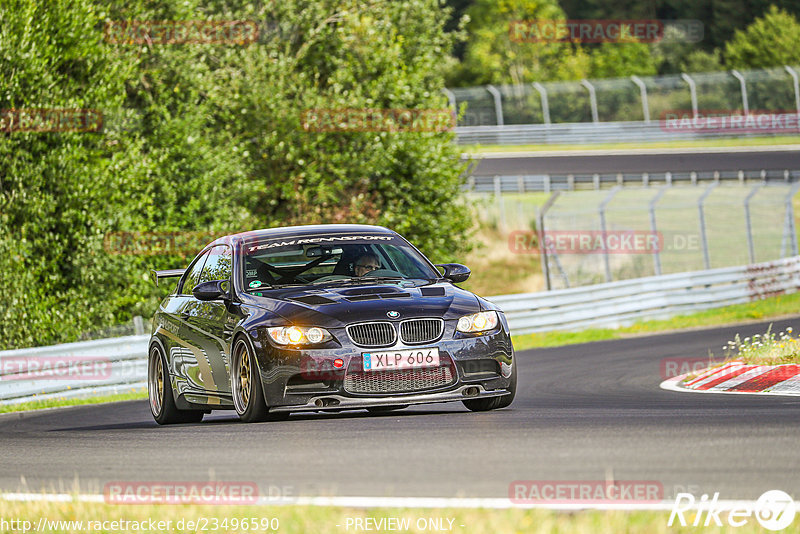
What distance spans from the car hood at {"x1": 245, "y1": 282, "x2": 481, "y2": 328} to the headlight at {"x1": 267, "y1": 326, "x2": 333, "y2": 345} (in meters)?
0.04

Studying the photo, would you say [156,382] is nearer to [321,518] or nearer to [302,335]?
[302,335]

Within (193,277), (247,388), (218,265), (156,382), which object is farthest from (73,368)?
(247,388)

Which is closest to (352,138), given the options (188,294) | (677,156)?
(188,294)

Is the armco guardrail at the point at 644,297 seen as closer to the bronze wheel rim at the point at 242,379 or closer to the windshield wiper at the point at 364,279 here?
the windshield wiper at the point at 364,279

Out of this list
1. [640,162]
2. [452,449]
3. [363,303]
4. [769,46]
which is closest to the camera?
[452,449]

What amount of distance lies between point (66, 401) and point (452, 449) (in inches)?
390

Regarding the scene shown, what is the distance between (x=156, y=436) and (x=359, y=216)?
2141cm

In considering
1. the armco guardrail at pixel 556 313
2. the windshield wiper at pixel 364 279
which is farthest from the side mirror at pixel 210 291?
the armco guardrail at pixel 556 313

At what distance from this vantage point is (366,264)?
35.2ft

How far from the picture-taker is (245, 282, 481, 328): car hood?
9438 mm

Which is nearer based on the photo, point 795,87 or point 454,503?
point 454,503

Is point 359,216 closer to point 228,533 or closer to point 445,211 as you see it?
point 445,211

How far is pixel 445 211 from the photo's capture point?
33.1 meters

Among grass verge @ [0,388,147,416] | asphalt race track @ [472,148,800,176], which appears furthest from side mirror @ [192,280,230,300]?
asphalt race track @ [472,148,800,176]
